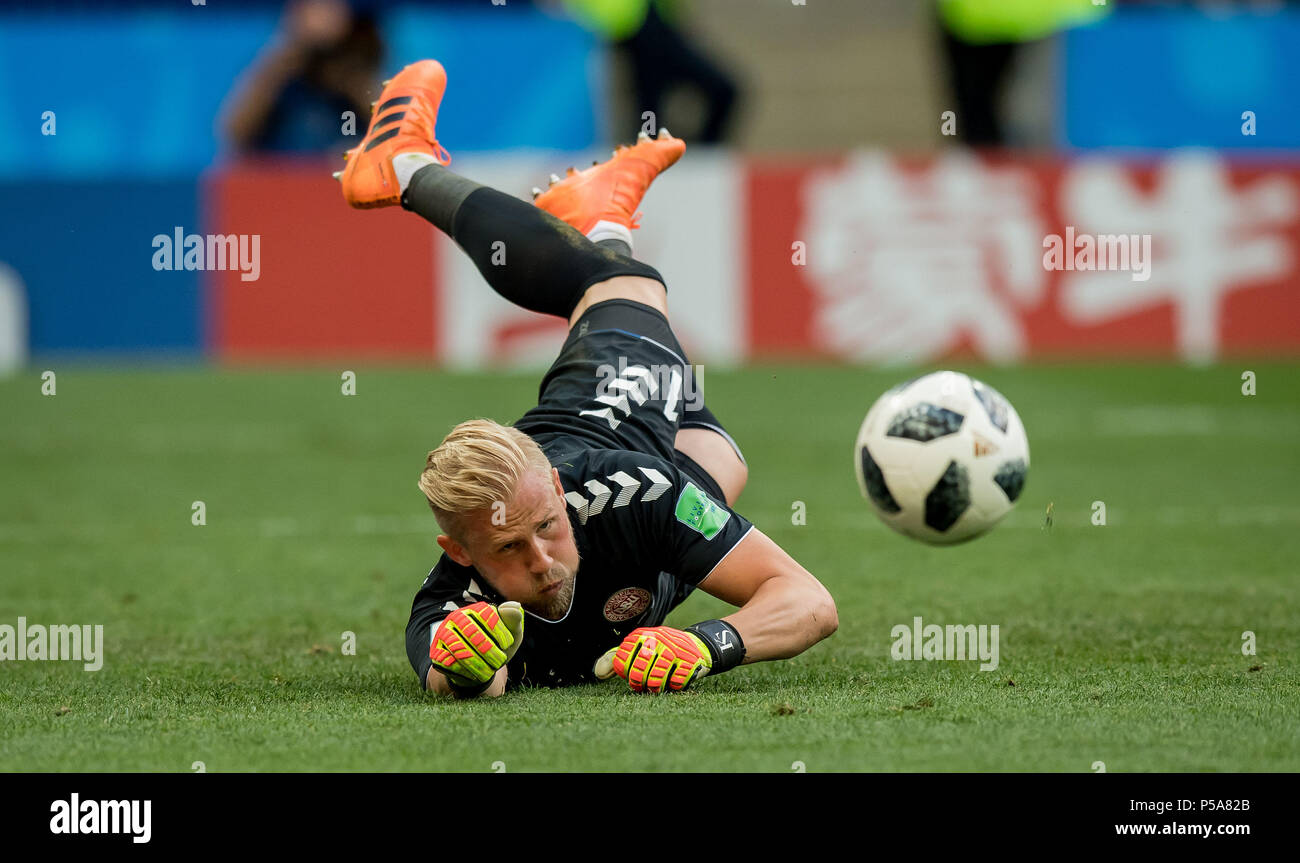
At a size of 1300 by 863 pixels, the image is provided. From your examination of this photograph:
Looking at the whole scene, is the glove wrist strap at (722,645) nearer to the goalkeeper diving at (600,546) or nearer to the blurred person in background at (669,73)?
the goalkeeper diving at (600,546)

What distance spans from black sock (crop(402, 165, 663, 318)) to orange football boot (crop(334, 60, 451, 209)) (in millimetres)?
231

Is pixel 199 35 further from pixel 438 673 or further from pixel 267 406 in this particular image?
pixel 438 673

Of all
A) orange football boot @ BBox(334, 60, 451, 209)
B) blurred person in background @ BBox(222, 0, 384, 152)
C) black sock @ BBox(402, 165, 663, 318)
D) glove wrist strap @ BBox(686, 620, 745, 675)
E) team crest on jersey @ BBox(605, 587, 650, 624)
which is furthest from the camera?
blurred person in background @ BBox(222, 0, 384, 152)

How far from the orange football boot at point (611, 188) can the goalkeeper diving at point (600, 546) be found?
0.80 metres

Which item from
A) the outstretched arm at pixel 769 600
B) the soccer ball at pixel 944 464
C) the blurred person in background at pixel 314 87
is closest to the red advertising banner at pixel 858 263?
the blurred person in background at pixel 314 87

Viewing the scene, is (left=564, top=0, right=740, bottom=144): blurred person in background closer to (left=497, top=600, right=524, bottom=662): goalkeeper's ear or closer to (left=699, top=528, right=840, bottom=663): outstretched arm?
(left=699, top=528, right=840, bottom=663): outstretched arm

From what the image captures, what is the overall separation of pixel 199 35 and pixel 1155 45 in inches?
420

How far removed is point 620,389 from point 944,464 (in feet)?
3.42

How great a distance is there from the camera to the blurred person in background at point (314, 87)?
14.8 metres

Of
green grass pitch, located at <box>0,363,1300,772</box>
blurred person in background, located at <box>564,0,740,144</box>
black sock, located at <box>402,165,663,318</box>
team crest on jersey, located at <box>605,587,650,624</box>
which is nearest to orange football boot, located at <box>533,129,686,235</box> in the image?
black sock, located at <box>402,165,663,318</box>

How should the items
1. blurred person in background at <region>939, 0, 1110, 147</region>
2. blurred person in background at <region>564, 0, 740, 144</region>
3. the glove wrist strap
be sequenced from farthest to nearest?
1. blurred person in background at <region>939, 0, 1110, 147</region>
2. blurred person in background at <region>564, 0, 740, 144</region>
3. the glove wrist strap

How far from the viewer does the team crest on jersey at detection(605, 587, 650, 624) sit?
16.6ft

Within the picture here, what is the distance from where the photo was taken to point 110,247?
15281 millimetres
